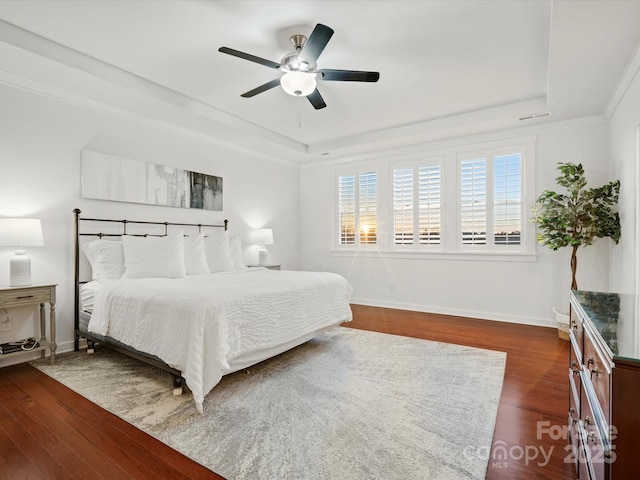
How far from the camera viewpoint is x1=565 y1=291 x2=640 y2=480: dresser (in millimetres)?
915

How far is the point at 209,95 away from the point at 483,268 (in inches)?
174

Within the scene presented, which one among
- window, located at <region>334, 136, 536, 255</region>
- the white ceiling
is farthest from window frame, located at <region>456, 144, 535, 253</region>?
the white ceiling

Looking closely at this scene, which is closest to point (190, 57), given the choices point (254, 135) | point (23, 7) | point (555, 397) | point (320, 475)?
point (23, 7)

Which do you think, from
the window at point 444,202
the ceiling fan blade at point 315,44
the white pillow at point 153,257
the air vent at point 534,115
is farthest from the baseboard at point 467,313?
the ceiling fan blade at point 315,44

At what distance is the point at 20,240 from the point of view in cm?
293

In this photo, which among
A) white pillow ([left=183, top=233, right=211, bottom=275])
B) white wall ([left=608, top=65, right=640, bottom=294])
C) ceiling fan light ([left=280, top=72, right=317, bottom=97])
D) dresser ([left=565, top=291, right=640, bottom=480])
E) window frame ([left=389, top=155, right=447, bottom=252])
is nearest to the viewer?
dresser ([left=565, top=291, right=640, bottom=480])

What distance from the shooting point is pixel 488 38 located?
9.44 ft

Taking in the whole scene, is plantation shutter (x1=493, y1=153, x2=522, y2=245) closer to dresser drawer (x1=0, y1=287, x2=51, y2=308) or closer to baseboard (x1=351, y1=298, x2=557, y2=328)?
baseboard (x1=351, y1=298, x2=557, y2=328)

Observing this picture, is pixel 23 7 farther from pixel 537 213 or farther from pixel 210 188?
pixel 537 213

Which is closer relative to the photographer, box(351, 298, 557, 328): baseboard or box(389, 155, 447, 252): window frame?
box(351, 298, 557, 328): baseboard

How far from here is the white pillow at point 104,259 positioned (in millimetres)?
3554

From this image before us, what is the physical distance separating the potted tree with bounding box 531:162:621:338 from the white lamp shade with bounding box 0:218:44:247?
5278 millimetres

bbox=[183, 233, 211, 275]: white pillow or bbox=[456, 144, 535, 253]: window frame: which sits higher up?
bbox=[456, 144, 535, 253]: window frame

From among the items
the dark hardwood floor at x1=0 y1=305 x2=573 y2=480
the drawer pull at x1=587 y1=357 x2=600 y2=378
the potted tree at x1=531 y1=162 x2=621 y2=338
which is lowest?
the dark hardwood floor at x1=0 y1=305 x2=573 y2=480
